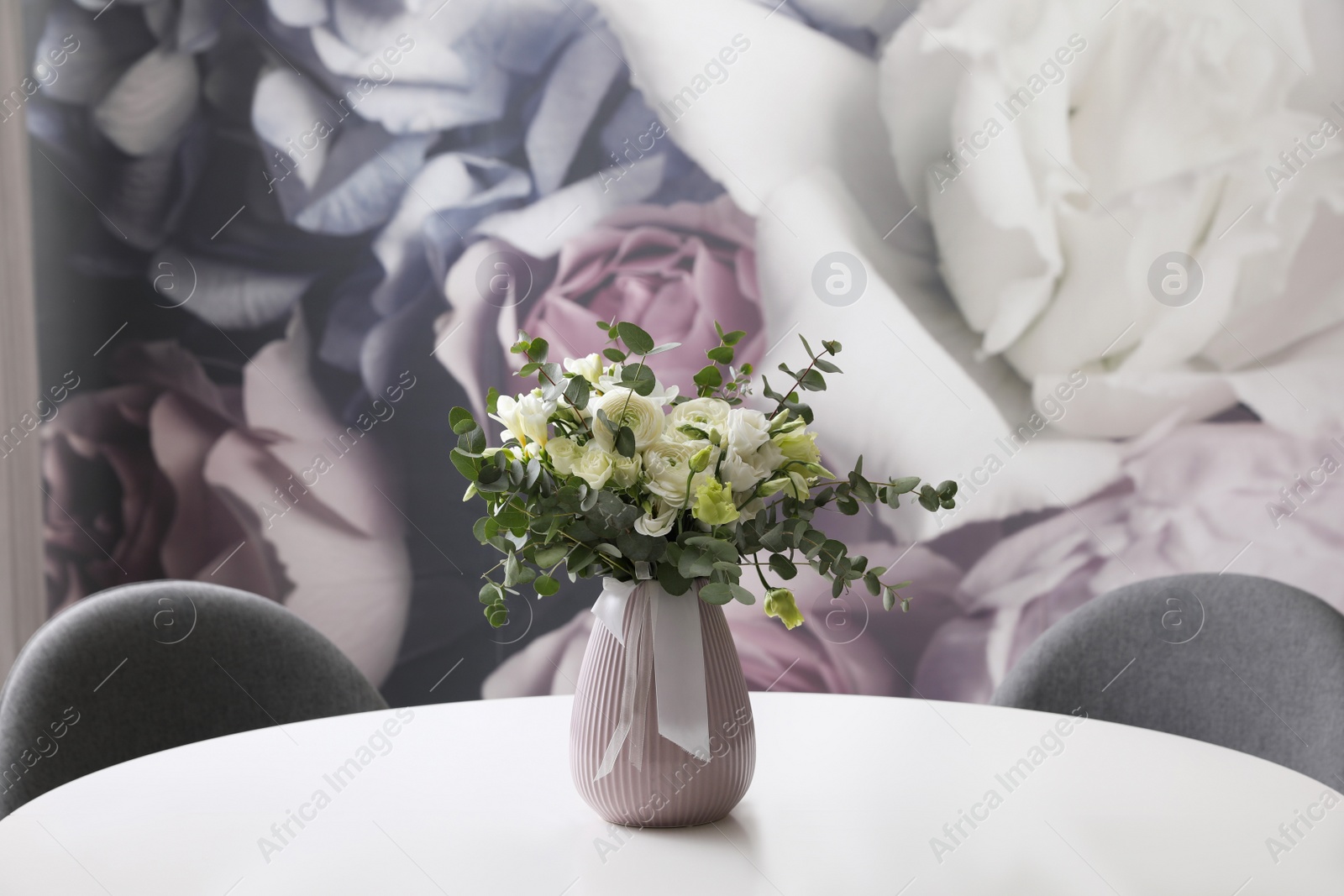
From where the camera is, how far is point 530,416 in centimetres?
95

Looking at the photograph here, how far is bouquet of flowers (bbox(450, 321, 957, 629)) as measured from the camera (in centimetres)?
93

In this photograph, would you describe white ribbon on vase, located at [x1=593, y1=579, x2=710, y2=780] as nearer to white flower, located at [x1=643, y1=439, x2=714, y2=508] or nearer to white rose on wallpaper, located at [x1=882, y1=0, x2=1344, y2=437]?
white flower, located at [x1=643, y1=439, x2=714, y2=508]

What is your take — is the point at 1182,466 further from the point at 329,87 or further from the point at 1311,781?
the point at 329,87

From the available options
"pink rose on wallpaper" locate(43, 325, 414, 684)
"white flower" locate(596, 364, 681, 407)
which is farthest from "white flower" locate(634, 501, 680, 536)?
"pink rose on wallpaper" locate(43, 325, 414, 684)

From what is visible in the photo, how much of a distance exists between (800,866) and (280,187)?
219 cm

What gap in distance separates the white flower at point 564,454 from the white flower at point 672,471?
63 millimetres

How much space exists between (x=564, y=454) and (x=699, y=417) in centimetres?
13

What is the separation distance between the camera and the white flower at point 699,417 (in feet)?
3.17

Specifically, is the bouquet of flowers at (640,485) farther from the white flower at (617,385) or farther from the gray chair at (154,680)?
the gray chair at (154,680)

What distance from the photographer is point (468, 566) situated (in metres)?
2.56

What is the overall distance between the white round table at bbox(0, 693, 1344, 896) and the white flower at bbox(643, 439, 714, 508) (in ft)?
1.05

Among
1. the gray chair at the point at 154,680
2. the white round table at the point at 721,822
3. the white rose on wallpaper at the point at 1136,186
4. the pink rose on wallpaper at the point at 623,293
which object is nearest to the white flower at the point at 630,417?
the white round table at the point at 721,822

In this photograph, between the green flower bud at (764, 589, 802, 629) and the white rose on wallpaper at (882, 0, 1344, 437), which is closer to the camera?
the green flower bud at (764, 589, 802, 629)

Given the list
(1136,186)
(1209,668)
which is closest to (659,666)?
(1209,668)
